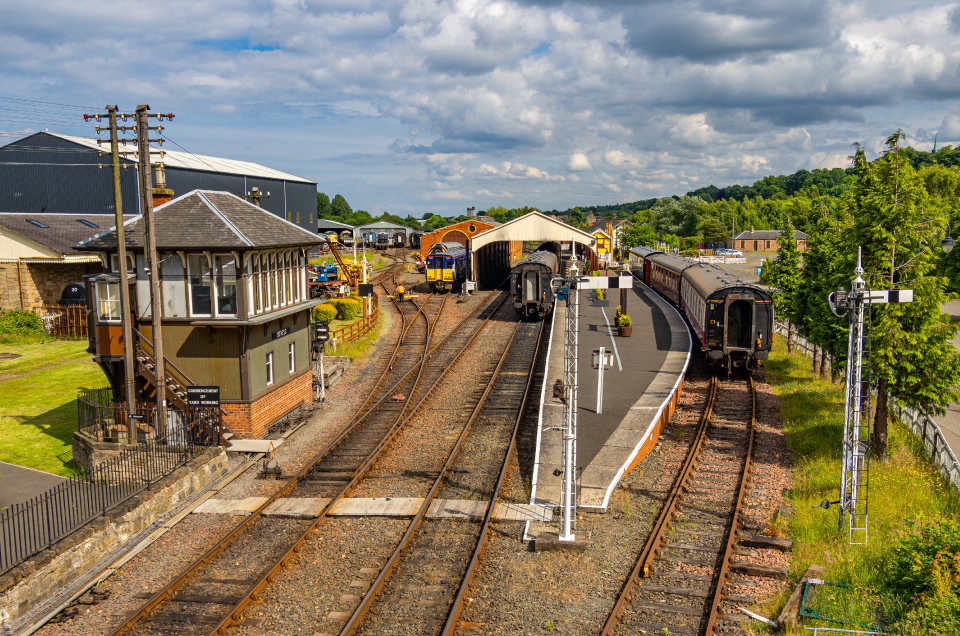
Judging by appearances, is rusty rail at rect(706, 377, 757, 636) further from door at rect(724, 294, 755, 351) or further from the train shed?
the train shed

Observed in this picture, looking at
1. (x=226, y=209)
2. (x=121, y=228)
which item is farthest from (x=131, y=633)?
(x=226, y=209)

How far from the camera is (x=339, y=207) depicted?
7485 inches

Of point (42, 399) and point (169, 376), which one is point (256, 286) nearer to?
point (169, 376)

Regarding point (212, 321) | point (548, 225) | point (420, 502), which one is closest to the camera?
point (420, 502)

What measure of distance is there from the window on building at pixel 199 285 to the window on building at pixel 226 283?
0.25 m

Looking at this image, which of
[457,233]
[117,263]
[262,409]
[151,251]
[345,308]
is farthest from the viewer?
[457,233]

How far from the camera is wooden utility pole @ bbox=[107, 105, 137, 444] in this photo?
16.3m

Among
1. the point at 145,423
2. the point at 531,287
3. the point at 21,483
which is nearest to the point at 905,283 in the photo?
the point at 145,423

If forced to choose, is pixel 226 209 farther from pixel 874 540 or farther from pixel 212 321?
pixel 874 540

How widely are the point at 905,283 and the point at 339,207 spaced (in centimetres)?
18411

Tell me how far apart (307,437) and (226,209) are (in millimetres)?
6989

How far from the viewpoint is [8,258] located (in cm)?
3381

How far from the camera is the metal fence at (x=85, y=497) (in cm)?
1160

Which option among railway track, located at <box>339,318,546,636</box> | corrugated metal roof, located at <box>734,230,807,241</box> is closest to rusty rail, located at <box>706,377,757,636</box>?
railway track, located at <box>339,318,546,636</box>
